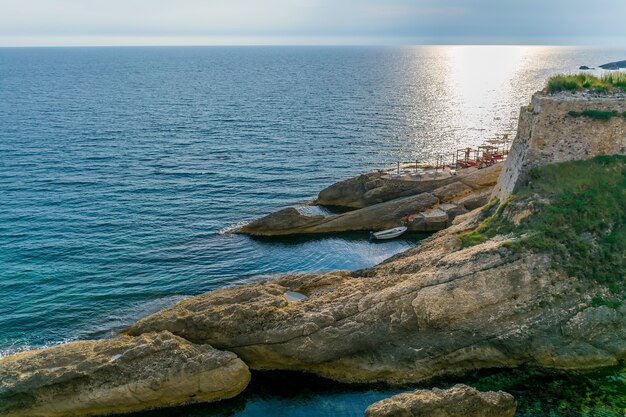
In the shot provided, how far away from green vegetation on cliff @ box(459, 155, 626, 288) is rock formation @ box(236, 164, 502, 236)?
17737 mm

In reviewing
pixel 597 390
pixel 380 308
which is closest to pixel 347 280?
pixel 380 308

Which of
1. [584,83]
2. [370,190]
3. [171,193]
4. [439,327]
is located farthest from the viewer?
[171,193]

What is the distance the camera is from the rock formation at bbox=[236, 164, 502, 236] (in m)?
57.6

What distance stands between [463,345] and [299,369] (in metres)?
11.0

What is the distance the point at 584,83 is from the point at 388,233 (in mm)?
24206

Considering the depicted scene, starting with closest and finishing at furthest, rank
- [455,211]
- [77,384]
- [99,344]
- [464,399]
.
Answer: [464,399] < [77,384] < [99,344] < [455,211]

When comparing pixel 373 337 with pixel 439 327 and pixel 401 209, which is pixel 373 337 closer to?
pixel 439 327

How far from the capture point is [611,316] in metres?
33.2

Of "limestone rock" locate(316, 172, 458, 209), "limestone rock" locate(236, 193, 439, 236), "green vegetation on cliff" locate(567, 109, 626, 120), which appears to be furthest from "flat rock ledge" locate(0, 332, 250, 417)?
"limestone rock" locate(316, 172, 458, 209)

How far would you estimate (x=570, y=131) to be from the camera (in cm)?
4019

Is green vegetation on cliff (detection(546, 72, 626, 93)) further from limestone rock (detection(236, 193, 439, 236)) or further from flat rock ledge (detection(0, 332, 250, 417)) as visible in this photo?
flat rock ledge (detection(0, 332, 250, 417))

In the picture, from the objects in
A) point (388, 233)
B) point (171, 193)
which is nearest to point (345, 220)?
point (388, 233)

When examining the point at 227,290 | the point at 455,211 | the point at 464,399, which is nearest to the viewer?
the point at 464,399

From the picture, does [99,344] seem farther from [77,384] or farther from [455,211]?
[455,211]
